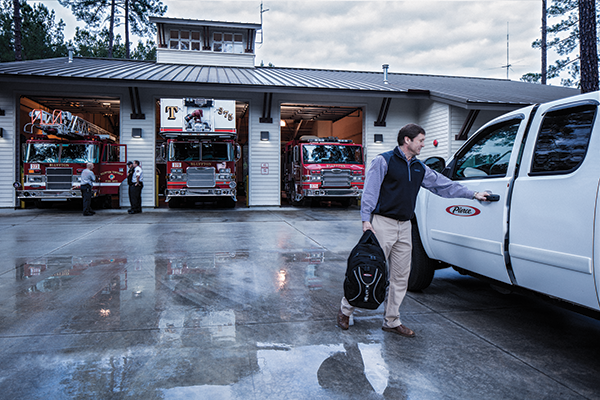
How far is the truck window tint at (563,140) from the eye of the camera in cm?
324

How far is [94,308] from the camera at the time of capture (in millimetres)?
4711

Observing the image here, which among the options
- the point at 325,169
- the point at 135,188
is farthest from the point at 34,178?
the point at 325,169

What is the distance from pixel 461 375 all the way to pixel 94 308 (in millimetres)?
3791

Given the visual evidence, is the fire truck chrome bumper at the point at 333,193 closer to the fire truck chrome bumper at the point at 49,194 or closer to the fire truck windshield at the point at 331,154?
the fire truck windshield at the point at 331,154

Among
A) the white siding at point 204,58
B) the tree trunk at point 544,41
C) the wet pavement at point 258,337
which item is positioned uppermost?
the tree trunk at point 544,41

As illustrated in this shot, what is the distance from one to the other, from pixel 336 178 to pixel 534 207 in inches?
523

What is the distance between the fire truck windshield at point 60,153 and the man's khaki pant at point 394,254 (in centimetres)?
1486

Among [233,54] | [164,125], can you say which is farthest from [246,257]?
[233,54]

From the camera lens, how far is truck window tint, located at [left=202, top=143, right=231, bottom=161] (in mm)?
16172

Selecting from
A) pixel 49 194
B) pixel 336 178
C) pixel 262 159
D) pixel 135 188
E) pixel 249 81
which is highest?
pixel 249 81

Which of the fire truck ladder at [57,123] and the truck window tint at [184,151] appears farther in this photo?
the truck window tint at [184,151]

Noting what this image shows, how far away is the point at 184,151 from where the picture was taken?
52.5ft

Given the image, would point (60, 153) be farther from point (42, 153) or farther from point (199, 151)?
point (199, 151)

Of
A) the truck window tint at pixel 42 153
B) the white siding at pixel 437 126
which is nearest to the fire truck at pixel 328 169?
the white siding at pixel 437 126
